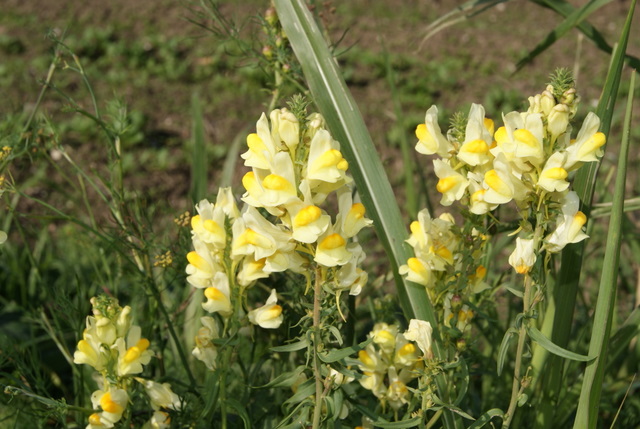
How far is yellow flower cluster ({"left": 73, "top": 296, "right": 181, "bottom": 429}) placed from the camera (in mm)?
1413

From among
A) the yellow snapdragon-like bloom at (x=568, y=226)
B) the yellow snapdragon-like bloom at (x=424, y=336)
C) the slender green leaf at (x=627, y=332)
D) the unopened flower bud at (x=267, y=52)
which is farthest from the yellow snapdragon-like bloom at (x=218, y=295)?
the slender green leaf at (x=627, y=332)

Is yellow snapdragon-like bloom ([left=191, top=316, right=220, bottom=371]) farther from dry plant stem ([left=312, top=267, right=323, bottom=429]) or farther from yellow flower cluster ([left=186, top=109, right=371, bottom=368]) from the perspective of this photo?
dry plant stem ([left=312, top=267, right=323, bottom=429])

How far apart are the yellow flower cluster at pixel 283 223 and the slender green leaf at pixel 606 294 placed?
433 millimetres

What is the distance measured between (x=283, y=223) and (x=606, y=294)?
0.59m

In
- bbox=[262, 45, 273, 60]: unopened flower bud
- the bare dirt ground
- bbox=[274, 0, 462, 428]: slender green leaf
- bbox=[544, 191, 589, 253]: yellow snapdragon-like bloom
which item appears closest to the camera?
bbox=[544, 191, 589, 253]: yellow snapdragon-like bloom

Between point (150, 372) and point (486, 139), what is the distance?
1.09 metres

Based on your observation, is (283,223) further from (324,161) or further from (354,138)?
(354,138)

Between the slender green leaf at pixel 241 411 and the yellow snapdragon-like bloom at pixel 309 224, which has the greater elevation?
the yellow snapdragon-like bloom at pixel 309 224

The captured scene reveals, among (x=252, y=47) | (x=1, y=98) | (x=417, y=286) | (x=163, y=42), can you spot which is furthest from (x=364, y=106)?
(x=417, y=286)

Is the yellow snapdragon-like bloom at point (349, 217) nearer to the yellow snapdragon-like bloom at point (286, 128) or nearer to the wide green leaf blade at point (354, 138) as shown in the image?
the yellow snapdragon-like bloom at point (286, 128)

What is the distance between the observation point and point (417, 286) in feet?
5.05

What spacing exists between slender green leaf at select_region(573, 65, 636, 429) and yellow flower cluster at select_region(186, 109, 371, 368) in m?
0.43

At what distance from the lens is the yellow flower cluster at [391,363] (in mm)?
1529

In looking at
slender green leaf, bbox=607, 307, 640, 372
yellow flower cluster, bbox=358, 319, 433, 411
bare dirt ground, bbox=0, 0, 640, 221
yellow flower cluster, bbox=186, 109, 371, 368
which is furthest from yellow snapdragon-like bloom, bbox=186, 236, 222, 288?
bare dirt ground, bbox=0, 0, 640, 221
